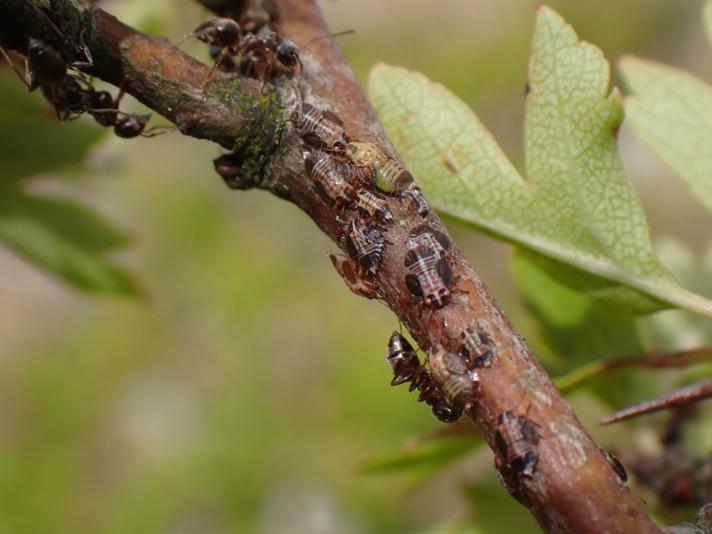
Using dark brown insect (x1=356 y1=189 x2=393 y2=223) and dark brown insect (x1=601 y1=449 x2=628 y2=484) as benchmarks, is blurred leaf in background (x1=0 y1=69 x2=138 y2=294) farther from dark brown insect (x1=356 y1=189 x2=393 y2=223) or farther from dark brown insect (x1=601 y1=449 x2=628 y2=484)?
dark brown insect (x1=601 y1=449 x2=628 y2=484)

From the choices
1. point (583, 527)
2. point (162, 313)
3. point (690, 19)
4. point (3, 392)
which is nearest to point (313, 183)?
point (583, 527)

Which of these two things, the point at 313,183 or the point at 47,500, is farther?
the point at 47,500

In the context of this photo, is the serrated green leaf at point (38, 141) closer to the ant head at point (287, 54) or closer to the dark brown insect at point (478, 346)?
the ant head at point (287, 54)

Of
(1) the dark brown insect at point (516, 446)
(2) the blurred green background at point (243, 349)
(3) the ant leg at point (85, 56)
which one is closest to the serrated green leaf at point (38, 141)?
(3) the ant leg at point (85, 56)

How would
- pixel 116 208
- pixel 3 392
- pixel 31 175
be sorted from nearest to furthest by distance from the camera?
pixel 31 175
pixel 3 392
pixel 116 208

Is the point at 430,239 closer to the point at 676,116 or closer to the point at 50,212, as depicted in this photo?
the point at 676,116

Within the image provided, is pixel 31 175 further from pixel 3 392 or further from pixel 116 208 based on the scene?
pixel 116 208
